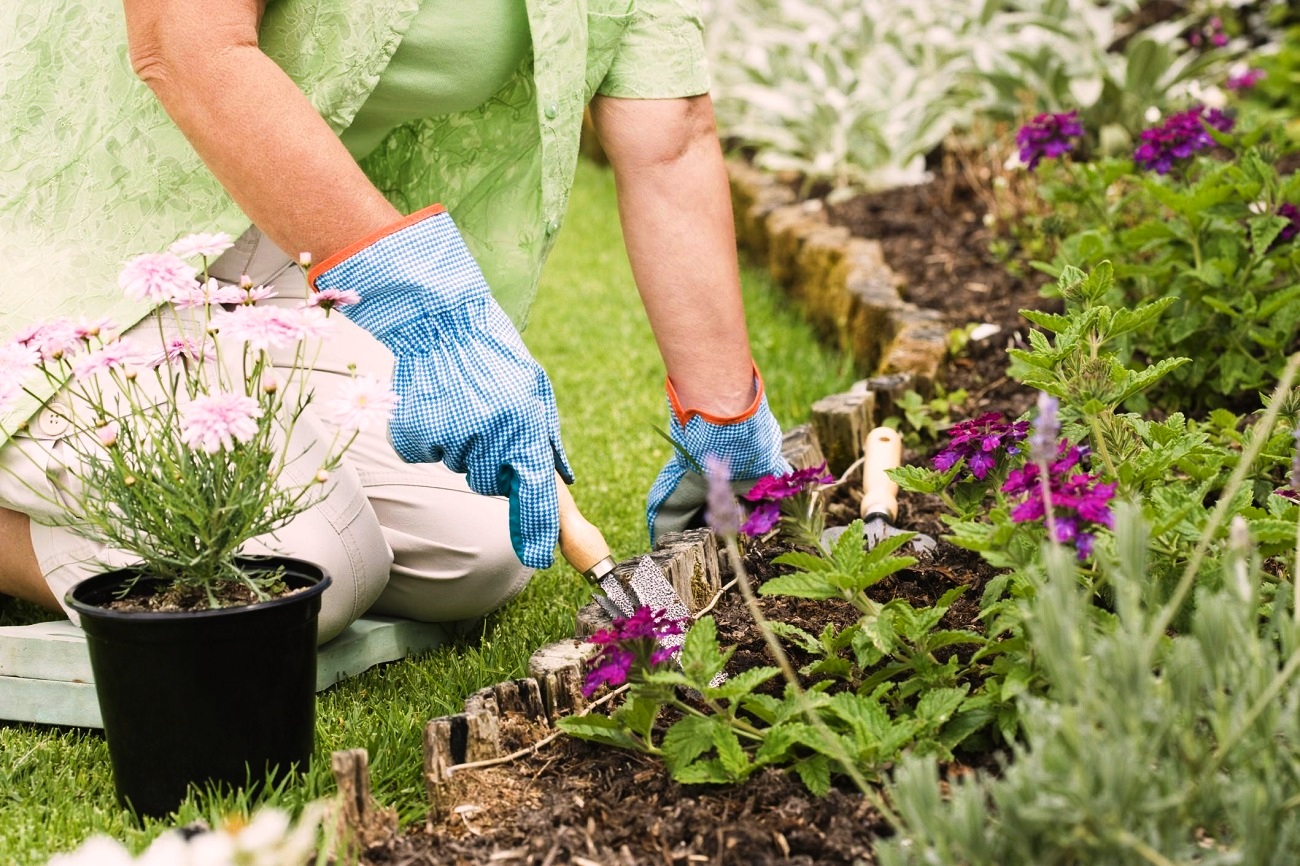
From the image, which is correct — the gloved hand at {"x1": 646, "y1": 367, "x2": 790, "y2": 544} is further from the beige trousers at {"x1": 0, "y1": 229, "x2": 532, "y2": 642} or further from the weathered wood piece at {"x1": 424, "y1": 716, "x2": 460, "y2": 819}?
the weathered wood piece at {"x1": 424, "y1": 716, "x2": 460, "y2": 819}

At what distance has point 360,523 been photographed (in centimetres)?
198

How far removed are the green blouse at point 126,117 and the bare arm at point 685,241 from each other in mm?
64

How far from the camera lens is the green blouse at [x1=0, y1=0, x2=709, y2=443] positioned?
1.86m

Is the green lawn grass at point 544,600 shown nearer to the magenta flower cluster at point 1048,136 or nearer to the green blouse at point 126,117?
the green blouse at point 126,117

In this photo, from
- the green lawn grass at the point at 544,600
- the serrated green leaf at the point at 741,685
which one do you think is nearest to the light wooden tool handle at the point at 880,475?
the green lawn grass at the point at 544,600

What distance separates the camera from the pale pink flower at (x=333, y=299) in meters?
1.47

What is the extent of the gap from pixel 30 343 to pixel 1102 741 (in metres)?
1.15

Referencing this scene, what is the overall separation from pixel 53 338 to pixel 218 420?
10.7 inches

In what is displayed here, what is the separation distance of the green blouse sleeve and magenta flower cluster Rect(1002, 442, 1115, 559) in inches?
37.7

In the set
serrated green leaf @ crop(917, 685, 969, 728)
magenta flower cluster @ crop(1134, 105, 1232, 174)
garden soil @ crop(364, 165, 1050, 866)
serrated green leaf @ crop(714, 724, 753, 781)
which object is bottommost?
garden soil @ crop(364, 165, 1050, 866)

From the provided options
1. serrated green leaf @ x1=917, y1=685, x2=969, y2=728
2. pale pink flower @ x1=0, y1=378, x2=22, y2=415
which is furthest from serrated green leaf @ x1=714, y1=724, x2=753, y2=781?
pale pink flower @ x1=0, y1=378, x2=22, y2=415

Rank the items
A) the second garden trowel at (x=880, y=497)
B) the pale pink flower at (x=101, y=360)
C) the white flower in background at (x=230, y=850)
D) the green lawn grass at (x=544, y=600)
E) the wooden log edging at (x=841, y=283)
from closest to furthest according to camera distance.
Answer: the white flower in background at (x=230, y=850), the pale pink flower at (x=101, y=360), the green lawn grass at (x=544, y=600), the second garden trowel at (x=880, y=497), the wooden log edging at (x=841, y=283)

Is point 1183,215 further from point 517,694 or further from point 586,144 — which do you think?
point 586,144

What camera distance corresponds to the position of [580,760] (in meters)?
1.55
